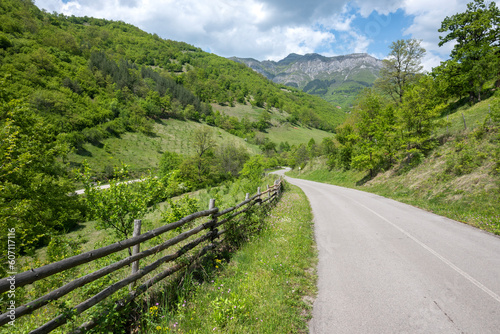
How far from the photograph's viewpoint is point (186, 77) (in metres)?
156

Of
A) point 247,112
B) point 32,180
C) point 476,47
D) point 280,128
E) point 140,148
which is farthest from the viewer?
point 247,112

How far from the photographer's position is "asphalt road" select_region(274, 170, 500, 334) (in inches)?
141

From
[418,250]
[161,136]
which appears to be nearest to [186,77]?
[161,136]

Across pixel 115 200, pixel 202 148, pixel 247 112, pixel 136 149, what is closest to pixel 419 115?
pixel 115 200

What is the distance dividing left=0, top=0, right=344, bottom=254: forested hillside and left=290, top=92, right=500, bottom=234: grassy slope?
14.4 m

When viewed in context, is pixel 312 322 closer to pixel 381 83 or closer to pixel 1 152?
pixel 1 152

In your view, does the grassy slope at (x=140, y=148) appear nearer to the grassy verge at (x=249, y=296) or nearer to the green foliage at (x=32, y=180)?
the green foliage at (x=32, y=180)

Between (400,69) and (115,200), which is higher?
(400,69)

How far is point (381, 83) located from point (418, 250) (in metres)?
30.0

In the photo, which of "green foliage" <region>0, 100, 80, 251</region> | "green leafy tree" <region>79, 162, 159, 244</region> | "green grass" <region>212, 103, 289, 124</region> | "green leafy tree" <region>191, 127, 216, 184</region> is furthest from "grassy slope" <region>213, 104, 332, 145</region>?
"green leafy tree" <region>79, 162, 159, 244</region>

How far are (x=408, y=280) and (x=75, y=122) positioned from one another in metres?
74.0

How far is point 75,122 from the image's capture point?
184 ft

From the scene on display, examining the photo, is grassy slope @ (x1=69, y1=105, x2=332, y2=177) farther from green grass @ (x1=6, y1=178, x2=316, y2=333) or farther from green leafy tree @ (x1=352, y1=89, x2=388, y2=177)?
green leafy tree @ (x1=352, y1=89, x2=388, y2=177)

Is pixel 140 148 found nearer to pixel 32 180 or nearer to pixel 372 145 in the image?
pixel 32 180
